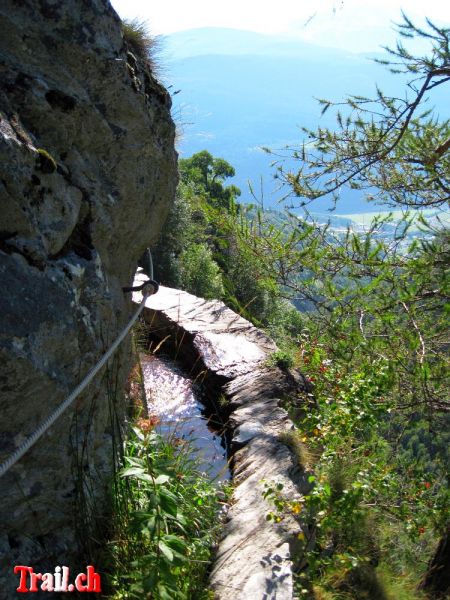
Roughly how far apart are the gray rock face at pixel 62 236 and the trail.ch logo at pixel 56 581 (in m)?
0.05

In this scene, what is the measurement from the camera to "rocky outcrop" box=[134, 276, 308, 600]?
292 centimetres

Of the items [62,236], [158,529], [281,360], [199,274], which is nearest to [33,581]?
[158,529]

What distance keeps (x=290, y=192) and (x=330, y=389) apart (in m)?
1.92

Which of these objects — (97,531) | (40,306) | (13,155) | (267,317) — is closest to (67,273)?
(40,306)

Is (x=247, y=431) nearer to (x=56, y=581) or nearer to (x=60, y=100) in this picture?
(x=56, y=581)

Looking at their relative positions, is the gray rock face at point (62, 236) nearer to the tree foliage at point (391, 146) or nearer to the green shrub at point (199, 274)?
the tree foliage at point (391, 146)

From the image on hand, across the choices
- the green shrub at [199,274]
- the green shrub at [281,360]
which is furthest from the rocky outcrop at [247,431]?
the green shrub at [199,274]

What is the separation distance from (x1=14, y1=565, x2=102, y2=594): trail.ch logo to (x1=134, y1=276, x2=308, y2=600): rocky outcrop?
77 centimetres

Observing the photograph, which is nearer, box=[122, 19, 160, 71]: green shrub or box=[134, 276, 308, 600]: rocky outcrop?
box=[134, 276, 308, 600]: rocky outcrop

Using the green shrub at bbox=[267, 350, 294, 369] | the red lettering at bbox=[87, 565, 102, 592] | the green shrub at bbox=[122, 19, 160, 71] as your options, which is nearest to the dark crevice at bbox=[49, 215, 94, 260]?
the red lettering at bbox=[87, 565, 102, 592]

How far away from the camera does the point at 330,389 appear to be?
16.8 ft

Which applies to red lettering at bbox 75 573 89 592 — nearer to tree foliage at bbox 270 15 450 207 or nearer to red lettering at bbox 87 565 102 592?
red lettering at bbox 87 565 102 592

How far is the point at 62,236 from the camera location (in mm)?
2207

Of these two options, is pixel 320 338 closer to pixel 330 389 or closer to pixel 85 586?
pixel 330 389
